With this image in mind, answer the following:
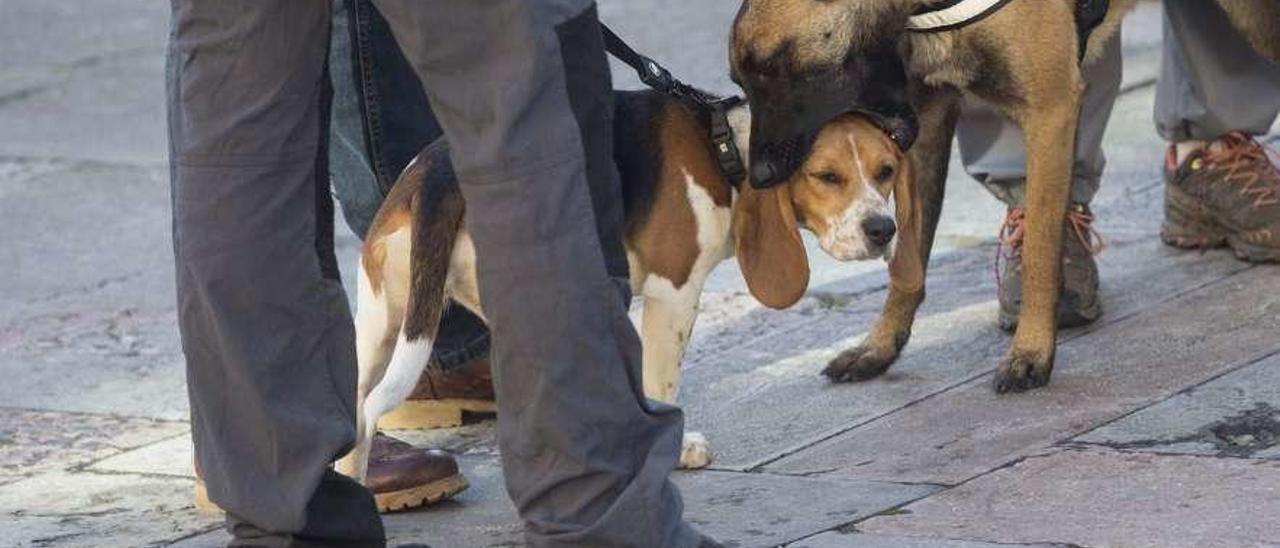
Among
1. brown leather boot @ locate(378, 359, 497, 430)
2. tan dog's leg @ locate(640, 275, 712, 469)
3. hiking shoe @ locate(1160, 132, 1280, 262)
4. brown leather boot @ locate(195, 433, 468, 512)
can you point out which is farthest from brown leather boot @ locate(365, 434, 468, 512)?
hiking shoe @ locate(1160, 132, 1280, 262)

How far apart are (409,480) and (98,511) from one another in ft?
1.89

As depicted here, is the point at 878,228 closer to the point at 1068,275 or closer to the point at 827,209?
the point at 827,209

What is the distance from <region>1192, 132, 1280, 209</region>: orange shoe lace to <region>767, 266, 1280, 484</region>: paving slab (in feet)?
1.08

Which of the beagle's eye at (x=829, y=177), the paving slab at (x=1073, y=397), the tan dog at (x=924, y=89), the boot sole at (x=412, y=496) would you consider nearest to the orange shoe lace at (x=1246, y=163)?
the paving slab at (x=1073, y=397)

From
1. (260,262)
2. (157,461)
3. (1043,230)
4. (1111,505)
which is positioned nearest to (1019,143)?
(1043,230)

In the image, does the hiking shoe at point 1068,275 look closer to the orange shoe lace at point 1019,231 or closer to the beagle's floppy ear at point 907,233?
the orange shoe lace at point 1019,231

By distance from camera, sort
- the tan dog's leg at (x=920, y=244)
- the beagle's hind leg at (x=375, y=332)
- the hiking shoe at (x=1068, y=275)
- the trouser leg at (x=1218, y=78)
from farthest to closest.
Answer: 1. the trouser leg at (x=1218, y=78)
2. the hiking shoe at (x=1068, y=275)
3. the tan dog's leg at (x=920, y=244)
4. the beagle's hind leg at (x=375, y=332)

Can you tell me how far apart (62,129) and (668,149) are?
415cm

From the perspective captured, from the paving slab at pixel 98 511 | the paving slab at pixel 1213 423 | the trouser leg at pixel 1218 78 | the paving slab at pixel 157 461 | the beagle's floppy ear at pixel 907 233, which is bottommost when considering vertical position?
the paving slab at pixel 98 511

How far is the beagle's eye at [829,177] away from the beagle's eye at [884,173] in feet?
0.23

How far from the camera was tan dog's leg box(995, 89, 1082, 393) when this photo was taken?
4332mm

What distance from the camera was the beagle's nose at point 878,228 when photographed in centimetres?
384

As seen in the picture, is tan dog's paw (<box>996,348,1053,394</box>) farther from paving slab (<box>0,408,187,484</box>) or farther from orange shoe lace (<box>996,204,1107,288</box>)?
paving slab (<box>0,408,187,484</box>)

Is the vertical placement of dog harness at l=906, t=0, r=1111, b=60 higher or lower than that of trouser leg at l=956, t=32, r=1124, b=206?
higher
